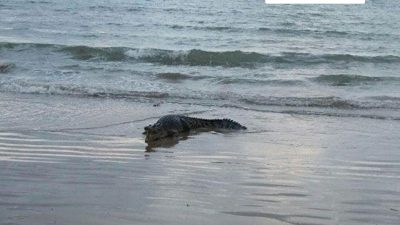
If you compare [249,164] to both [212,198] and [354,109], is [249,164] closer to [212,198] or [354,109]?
[212,198]

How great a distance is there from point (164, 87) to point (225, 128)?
14.1ft

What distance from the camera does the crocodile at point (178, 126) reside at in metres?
7.13

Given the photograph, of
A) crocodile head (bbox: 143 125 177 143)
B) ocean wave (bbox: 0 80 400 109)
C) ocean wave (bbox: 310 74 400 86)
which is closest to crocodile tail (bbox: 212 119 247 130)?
crocodile head (bbox: 143 125 177 143)

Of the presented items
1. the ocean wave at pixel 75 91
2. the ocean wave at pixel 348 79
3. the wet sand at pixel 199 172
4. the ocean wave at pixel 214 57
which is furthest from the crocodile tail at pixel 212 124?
the ocean wave at pixel 214 57

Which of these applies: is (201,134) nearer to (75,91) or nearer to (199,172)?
(199,172)

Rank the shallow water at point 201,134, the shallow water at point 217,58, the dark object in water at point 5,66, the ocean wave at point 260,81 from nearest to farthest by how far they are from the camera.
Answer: the shallow water at point 201,134 < the shallow water at point 217,58 < the ocean wave at point 260,81 < the dark object in water at point 5,66

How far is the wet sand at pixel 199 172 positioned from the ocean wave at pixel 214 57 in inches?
290

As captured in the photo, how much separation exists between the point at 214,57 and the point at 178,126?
916cm

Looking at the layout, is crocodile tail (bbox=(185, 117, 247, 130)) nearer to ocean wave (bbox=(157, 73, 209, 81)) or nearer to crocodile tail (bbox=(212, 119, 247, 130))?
crocodile tail (bbox=(212, 119, 247, 130))

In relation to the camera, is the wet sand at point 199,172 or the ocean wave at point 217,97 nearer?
the wet sand at point 199,172

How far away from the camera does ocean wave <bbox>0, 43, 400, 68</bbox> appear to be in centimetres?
1588

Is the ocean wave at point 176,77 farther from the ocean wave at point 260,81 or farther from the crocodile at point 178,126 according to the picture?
the crocodile at point 178,126

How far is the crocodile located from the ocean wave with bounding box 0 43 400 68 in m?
7.53

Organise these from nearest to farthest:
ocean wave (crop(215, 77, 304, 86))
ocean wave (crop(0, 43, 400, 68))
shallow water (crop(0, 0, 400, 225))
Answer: shallow water (crop(0, 0, 400, 225)), ocean wave (crop(215, 77, 304, 86)), ocean wave (crop(0, 43, 400, 68))
